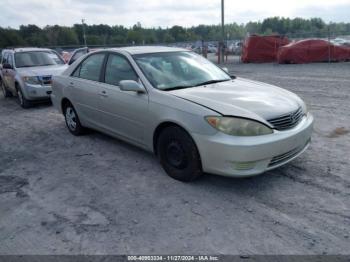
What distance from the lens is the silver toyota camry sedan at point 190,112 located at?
3.56m

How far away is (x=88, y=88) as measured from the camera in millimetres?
5473

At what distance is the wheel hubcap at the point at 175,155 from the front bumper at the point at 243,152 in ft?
0.94

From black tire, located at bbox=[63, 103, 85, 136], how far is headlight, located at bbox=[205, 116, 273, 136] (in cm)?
341

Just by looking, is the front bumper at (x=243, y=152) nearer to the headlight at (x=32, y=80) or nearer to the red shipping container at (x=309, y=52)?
the headlight at (x=32, y=80)

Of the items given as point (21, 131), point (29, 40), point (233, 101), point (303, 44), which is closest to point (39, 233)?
point (233, 101)

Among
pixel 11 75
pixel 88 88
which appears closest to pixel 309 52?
pixel 11 75

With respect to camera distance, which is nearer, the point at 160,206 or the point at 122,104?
the point at 160,206

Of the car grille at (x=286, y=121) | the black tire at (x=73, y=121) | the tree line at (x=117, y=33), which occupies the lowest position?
the black tire at (x=73, y=121)

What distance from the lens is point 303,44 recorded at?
67.6 feet

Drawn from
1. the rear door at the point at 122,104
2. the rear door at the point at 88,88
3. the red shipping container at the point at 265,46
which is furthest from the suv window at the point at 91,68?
the red shipping container at the point at 265,46

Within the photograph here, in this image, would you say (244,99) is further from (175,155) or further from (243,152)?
(175,155)

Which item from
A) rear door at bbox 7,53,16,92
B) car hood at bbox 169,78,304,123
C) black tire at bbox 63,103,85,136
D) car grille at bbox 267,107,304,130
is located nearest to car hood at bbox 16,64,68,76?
rear door at bbox 7,53,16,92

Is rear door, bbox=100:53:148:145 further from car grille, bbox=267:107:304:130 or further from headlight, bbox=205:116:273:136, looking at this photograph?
car grille, bbox=267:107:304:130

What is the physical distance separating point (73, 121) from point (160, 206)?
340 cm
